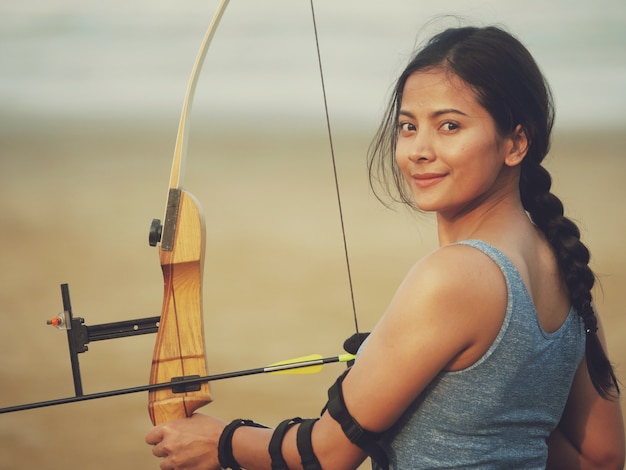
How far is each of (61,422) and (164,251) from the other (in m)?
2.23

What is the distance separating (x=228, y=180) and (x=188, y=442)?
12.1 feet

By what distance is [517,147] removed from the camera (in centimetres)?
128

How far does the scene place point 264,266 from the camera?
4.46m

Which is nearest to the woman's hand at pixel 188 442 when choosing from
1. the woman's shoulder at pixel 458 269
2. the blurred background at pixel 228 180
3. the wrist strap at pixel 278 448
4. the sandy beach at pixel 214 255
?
the wrist strap at pixel 278 448

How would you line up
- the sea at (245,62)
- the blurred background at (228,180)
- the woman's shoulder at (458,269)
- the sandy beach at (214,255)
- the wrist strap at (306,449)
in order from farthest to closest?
the sea at (245,62), the blurred background at (228,180), the sandy beach at (214,255), the wrist strap at (306,449), the woman's shoulder at (458,269)

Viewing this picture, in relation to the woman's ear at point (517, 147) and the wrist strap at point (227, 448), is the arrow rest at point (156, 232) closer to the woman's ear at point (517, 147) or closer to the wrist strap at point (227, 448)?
the wrist strap at point (227, 448)

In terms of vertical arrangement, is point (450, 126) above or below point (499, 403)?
above

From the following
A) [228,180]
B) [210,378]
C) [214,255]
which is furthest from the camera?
[228,180]

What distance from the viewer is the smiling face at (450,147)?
122 centimetres

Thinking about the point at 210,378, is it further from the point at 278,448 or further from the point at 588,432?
the point at 588,432

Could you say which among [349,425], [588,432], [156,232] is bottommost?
[588,432]

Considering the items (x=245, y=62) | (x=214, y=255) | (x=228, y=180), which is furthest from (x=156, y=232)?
(x=245, y=62)

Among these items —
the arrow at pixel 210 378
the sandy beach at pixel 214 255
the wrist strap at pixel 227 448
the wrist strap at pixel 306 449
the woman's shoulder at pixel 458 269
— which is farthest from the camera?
the sandy beach at pixel 214 255

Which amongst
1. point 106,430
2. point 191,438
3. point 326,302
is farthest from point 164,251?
point 326,302
